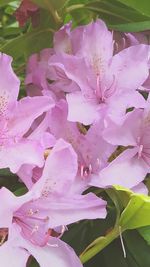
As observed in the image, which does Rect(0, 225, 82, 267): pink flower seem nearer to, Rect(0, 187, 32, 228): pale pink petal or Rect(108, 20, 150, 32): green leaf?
Rect(0, 187, 32, 228): pale pink petal

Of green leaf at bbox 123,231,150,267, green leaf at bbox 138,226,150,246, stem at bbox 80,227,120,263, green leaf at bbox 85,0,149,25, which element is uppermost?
green leaf at bbox 85,0,149,25

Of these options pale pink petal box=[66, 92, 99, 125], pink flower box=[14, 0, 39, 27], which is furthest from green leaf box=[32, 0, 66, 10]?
pale pink petal box=[66, 92, 99, 125]

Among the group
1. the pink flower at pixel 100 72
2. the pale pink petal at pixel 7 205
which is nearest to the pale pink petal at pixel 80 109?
the pink flower at pixel 100 72

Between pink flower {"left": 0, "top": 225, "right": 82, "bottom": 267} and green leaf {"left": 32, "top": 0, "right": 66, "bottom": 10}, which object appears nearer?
pink flower {"left": 0, "top": 225, "right": 82, "bottom": 267}

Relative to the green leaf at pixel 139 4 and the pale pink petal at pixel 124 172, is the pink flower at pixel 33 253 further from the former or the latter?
the green leaf at pixel 139 4

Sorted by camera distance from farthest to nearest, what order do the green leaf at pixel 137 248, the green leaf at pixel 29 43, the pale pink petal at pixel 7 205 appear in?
the green leaf at pixel 29 43
the green leaf at pixel 137 248
the pale pink petal at pixel 7 205

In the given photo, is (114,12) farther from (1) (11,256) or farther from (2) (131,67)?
(1) (11,256)

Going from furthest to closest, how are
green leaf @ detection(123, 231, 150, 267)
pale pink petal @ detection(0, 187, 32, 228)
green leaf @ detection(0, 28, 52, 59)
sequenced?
green leaf @ detection(0, 28, 52, 59), green leaf @ detection(123, 231, 150, 267), pale pink petal @ detection(0, 187, 32, 228)
